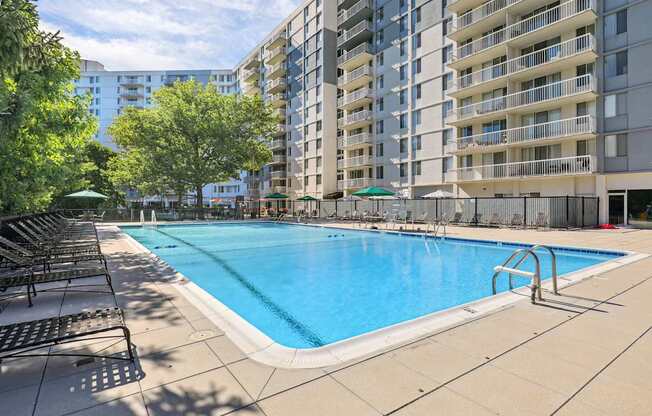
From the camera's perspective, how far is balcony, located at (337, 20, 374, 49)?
36.7 meters

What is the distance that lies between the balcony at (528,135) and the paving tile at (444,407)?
24.7 m

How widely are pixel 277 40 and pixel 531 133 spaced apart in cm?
3819

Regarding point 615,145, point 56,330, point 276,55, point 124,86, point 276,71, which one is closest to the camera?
point 56,330

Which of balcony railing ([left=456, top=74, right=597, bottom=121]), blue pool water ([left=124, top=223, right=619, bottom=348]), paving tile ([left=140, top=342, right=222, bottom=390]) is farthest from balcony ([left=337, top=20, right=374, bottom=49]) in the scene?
paving tile ([left=140, top=342, right=222, bottom=390])

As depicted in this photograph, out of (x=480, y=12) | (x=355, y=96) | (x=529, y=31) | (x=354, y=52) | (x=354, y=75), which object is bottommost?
(x=355, y=96)

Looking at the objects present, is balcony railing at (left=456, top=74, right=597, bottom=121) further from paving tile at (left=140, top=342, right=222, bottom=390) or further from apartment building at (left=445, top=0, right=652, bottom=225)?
paving tile at (left=140, top=342, right=222, bottom=390)

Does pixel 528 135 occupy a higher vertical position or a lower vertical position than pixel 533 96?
lower

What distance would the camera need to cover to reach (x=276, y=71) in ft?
165

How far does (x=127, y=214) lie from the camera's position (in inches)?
1187

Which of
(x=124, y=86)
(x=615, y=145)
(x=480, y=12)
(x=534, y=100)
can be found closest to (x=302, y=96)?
(x=480, y=12)

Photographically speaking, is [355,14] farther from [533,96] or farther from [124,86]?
[124,86]

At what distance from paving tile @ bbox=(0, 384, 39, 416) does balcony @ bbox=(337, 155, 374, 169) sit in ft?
114

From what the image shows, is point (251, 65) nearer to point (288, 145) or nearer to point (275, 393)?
point (288, 145)

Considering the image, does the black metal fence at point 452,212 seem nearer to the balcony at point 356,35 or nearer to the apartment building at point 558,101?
the apartment building at point 558,101
